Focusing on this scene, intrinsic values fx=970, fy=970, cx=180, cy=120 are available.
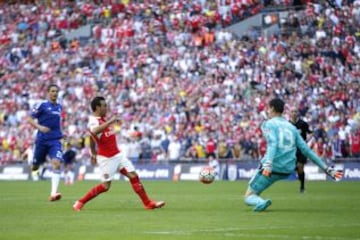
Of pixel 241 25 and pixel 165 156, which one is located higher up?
pixel 241 25

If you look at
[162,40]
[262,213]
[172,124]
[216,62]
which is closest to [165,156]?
[172,124]

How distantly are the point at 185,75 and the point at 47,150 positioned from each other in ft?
72.7

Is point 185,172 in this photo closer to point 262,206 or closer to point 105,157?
point 105,157

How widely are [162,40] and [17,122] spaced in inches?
331

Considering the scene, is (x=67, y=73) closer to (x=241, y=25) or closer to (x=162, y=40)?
(x=162, y=40)

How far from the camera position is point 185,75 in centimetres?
4550

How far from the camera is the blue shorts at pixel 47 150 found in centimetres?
2348

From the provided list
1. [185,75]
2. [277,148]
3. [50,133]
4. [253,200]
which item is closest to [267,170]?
[277,148]

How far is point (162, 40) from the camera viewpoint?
160 feet

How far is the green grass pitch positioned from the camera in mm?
13922

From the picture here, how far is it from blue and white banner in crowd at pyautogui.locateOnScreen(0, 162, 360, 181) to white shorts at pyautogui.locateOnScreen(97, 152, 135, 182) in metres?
18.2

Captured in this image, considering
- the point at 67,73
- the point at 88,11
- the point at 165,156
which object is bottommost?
the point at 165,156

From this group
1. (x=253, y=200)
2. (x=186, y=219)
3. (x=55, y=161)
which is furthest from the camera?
(x=55, y=161)

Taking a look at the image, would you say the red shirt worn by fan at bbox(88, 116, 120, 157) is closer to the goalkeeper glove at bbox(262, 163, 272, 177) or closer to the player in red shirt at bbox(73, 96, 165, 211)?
the player in red shirt at bbox(73, 96, 165, 211)
